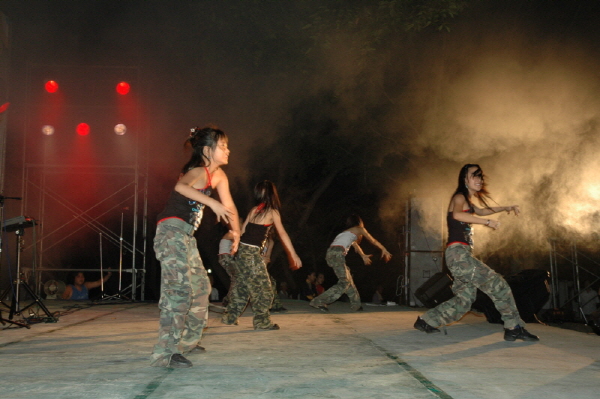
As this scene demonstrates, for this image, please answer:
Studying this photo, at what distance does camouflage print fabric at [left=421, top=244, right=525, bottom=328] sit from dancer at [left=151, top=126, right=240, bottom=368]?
2.68m

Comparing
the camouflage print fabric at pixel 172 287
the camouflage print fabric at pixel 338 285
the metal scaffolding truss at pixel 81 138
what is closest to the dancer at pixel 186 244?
the camouflage print fabric at pixel 172 287

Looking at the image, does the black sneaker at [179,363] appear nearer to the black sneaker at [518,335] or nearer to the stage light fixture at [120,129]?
the black sneaker at [518,335]

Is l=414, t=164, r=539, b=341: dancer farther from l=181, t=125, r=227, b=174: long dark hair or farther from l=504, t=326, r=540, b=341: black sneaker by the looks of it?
l=181, t=125, r=227, b=174: long dark hair

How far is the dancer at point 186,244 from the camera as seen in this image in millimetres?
4164

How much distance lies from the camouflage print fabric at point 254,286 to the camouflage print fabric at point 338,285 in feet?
10.2

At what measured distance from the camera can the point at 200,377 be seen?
3.76 metres

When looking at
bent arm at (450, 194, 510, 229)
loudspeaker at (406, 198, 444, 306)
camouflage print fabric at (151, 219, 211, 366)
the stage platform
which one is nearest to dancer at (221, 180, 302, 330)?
the stage platform

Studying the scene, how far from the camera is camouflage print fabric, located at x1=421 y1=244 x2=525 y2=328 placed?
19.7 feet

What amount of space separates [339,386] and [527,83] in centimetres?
728

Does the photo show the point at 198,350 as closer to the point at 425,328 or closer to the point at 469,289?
the point at 425,328

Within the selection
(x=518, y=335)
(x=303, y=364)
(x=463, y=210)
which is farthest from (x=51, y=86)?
(x=518, y=335)

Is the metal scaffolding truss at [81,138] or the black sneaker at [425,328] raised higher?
the metal scaffolding truss at [81,138]

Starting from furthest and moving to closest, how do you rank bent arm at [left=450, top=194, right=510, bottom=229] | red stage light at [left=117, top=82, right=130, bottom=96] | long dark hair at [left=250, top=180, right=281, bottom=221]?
red stage light at [left=117, top=82, right=130, bottom=96]
long dark hair at [left=250, top=180, right=281, bottom=221]
bent arm at [left=450, top=194, right=510, bottom=229]

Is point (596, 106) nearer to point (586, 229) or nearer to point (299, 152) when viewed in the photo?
point (586, 229)
